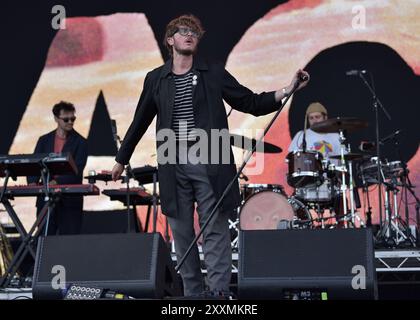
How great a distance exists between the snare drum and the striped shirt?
11.1 ft

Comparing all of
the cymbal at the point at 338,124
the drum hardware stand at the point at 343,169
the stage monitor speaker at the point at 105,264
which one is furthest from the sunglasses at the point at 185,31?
the drum hardware stand at the point at 343,169

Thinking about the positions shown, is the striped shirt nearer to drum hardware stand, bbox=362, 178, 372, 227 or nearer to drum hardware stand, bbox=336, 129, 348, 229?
drum hardware stand, bbox=336, 129, 348, 229

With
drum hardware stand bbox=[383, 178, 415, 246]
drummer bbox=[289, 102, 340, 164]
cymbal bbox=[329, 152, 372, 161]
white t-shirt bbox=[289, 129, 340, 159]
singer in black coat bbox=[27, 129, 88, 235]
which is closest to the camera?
singer in black coat bbox=[27, 129, 88, 235]

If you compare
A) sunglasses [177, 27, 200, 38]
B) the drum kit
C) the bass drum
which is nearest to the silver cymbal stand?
the drum kit

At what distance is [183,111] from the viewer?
3867mm

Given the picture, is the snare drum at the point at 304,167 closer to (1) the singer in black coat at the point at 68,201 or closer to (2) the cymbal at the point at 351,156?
(2) the cymbal at the point at 351,156

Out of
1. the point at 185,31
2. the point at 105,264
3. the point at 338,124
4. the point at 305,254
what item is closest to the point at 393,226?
the point at 338,124

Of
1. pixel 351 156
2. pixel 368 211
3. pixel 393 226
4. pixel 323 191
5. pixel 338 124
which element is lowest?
pixel 393 226

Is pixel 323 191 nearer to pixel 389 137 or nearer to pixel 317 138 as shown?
pixel 317 138

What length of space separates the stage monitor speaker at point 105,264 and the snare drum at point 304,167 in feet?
12.5

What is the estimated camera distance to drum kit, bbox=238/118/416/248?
7023mm

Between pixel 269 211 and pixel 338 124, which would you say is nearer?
pixel 338 124

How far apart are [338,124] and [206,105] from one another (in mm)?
3308

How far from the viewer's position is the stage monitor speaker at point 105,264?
327 cm
